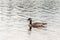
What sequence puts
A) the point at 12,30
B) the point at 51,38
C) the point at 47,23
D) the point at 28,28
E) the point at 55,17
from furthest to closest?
A: the point at 55,17 < the point at 47,23 < the point at 28,28 < the point at 12,30 < the point at 51,38

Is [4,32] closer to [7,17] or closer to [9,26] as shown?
[9,26]

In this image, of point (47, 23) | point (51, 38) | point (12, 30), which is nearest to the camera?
point (51, 38)

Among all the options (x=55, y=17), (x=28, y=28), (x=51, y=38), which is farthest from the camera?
(x=55, y=17)

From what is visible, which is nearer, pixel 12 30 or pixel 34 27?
pixel 12 30

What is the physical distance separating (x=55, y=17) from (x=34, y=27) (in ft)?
Result: 9.09

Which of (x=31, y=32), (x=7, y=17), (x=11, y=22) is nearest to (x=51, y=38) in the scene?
(x=31, y=32)

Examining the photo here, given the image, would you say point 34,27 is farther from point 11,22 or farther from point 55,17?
point 55,17

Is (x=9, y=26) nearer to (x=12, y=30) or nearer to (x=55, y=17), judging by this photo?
(x=12, y=30)

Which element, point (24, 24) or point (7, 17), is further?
point (7, 17)

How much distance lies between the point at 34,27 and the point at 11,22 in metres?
1.40

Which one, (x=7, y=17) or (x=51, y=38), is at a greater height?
(x=7, y=17)

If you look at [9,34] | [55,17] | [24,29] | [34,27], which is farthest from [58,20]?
[9,34]

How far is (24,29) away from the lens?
10.7 metres

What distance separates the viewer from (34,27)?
37.1 feet
